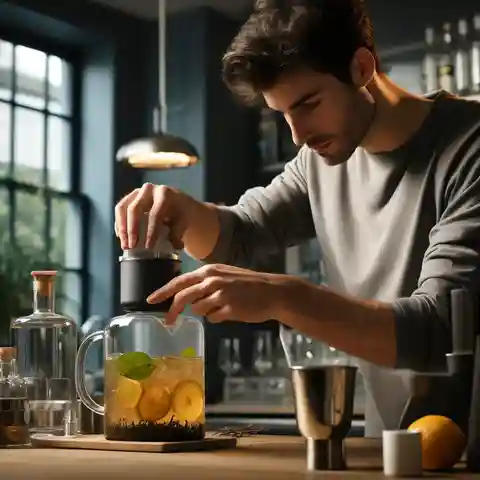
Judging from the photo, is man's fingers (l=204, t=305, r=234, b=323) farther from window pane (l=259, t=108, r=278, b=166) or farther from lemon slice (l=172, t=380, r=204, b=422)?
window pane (l=259, t=108, r=278, b=166)

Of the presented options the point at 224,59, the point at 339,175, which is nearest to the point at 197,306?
the point at 224,59

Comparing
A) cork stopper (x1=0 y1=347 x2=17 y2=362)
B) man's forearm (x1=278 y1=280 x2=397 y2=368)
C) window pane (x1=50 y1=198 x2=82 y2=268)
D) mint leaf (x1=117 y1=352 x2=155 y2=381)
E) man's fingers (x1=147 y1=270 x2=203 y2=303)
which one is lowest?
mint leaf (x1=117 y1=352 x2=155 y2=381)

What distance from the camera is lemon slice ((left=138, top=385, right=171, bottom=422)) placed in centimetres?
132

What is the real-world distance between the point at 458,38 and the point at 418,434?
3.37 m

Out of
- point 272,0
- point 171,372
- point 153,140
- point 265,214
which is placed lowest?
point 171,372

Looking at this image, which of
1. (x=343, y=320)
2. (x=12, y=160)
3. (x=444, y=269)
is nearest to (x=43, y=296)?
(x=343, y=320)

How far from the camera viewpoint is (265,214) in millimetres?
1923

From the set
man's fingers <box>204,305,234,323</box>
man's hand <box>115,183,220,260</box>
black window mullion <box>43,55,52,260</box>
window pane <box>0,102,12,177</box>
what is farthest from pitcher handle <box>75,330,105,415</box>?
black window mullion <box>43,55,52,260</box>

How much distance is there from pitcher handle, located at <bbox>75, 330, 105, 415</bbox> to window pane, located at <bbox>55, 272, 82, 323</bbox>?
11.4ft

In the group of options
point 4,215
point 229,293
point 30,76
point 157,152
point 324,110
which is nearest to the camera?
point 229,293

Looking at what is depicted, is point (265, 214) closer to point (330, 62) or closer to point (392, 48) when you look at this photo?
point (330, 62)

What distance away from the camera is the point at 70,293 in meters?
4.94

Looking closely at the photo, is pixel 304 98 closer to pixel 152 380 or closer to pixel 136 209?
pixel 136 209

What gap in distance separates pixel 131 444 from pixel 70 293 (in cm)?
371
